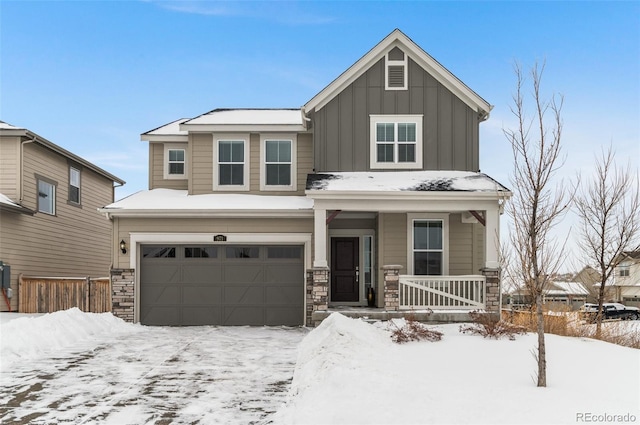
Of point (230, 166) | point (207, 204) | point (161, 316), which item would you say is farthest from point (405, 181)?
point (161, 316)

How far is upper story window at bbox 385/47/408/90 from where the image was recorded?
16.7 metres

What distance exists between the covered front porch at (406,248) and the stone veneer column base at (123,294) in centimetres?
523

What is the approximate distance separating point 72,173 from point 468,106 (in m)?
16.9

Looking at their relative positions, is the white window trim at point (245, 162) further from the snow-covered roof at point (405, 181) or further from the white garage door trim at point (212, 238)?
the snow-covered roof at point (405, 181)

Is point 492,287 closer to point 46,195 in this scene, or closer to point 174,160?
point 174,160

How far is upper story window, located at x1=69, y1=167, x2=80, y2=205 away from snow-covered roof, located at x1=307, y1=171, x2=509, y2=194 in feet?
41.7

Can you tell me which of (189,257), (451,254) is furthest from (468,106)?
(189,257)

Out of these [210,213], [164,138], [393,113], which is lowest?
[210,213]

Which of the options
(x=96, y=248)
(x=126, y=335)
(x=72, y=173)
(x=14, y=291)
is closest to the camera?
(x=126, y=335)

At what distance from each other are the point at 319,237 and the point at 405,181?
3.06m

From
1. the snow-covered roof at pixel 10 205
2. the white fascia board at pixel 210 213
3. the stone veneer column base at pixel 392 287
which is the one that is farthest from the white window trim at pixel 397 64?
the snow-covered roof at pixel 10 205

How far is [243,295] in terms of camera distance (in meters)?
16.2

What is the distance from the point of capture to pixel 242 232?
16188 millimetres

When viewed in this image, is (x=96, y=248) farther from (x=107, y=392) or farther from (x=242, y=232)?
(x=107, y=392)
